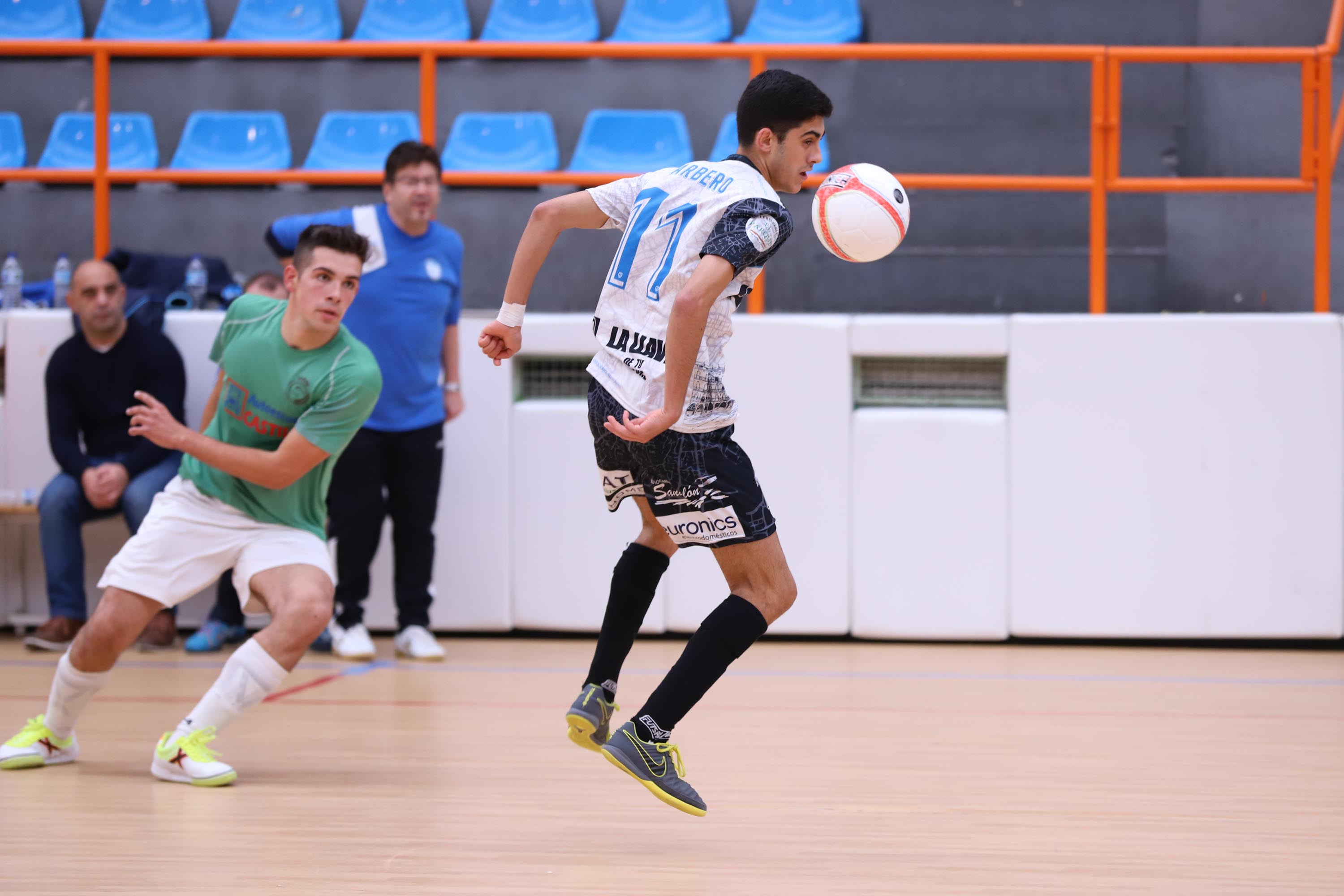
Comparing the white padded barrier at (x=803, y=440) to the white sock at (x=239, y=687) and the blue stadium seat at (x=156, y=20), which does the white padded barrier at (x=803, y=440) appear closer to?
the white sock at (x=239, y=687)

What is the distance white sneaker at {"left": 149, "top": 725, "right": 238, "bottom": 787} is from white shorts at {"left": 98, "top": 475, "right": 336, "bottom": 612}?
1.22 ft

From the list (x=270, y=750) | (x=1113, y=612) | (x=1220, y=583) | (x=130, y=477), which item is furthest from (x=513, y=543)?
(x=1220, y=583)

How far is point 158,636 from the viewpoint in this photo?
5.91 meters

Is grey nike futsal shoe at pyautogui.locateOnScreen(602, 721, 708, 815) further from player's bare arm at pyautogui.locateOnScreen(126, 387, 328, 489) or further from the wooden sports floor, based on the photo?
player's bare arm at pyautogui.locateOnScreen(126, 387, 328, 489)

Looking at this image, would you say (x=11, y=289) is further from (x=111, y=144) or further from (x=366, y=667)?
(x=111, y=144)

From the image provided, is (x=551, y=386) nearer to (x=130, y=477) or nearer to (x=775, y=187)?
(x=130, y=477)

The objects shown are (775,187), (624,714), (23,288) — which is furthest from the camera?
(23,288)

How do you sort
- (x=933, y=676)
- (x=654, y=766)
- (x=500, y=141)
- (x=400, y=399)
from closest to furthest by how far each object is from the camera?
(x=654, y=766) → (x=933, y=676) → (x=400, y=399) → (x=500, y=141)

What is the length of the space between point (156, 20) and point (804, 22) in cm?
464

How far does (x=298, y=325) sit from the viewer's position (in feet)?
13.0

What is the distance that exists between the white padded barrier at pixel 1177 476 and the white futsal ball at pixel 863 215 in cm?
288

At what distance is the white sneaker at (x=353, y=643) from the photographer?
5.76 meters

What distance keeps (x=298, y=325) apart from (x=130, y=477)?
233cm

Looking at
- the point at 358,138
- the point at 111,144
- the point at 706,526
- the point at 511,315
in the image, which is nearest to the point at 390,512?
the point at 511,315
